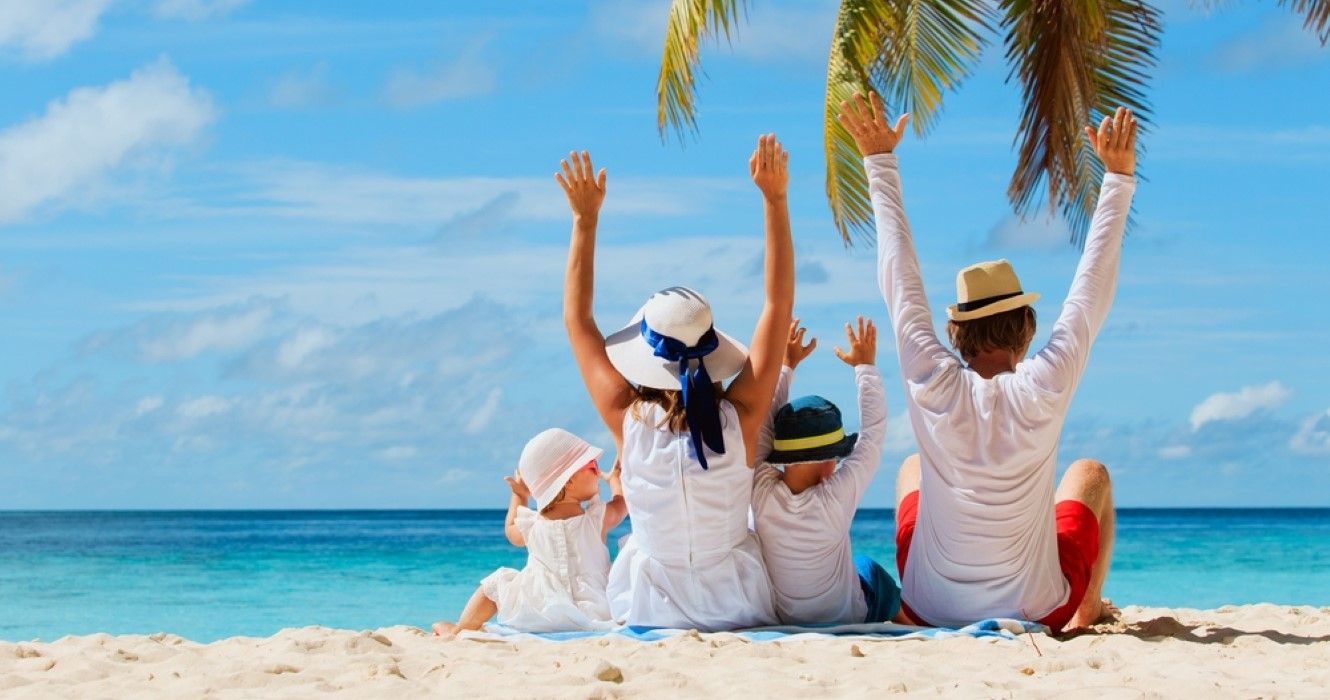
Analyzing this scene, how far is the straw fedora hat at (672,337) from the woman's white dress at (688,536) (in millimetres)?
130

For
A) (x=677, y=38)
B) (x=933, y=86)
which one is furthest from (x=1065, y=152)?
(x=677, y=38)

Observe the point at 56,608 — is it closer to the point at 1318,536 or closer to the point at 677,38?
the point at 677,38

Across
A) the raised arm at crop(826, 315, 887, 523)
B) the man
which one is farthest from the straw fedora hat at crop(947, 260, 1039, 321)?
the raised arm at crop(826, 315, 887, 523)

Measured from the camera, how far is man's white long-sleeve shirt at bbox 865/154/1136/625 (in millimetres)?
4520

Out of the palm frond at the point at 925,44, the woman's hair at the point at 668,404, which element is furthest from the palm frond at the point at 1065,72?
the woman's hair at the point at 668,404

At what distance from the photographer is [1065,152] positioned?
9.77 m

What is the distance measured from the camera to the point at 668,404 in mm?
4695

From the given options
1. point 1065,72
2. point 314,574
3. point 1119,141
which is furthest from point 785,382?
point 314,574

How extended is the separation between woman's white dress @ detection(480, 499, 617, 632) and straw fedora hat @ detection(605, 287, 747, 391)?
0.83 m

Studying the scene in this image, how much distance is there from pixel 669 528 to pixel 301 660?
1287mm

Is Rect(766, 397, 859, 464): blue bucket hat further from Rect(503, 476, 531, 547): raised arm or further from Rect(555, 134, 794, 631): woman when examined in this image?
Rect(503, 476, 531, 547): raised arm

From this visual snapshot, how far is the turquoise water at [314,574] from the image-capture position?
16.1m

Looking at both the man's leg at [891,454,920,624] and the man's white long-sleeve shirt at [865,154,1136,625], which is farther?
the man's leg at [891,454,920,624]

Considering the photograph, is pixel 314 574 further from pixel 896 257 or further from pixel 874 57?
pixel 896 257
